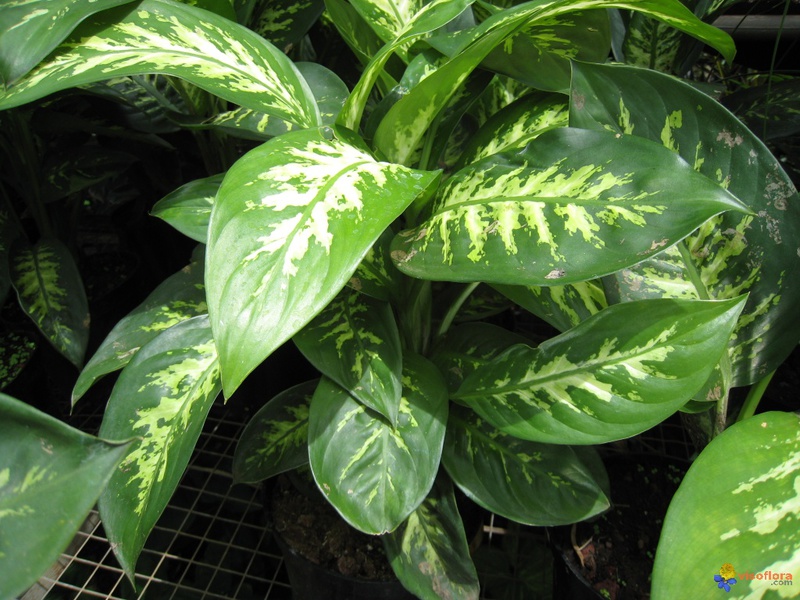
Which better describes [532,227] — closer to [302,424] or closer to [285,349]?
[302,424]

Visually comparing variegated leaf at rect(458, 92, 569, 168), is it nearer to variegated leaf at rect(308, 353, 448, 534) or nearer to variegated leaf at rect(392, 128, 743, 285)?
variegated leaf at rect(392, 128, 743, 285)

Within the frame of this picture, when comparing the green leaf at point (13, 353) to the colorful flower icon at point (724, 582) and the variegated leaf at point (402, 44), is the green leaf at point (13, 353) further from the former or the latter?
the colorful flower icon at point (724, 582)

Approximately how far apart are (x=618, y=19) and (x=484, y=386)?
0.64 m

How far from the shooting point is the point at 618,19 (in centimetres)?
91

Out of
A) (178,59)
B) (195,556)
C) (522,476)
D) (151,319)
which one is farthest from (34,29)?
(195,556)

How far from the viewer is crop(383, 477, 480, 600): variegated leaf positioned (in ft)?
2.04

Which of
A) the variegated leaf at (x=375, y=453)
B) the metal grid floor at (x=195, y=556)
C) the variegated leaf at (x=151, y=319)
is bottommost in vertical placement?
A: the metal grid floor at (x=195, y=556)

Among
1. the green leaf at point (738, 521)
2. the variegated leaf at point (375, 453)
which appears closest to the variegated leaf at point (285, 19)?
the variegated leaf at point (375, 453)

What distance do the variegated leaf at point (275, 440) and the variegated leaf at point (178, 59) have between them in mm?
329

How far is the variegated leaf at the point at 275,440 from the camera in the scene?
69 cm

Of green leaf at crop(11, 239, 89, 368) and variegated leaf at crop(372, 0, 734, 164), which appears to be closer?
variegated leaf at crop(372, 0, 734, 164)

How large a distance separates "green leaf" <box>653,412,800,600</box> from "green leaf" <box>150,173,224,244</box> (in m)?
0.48

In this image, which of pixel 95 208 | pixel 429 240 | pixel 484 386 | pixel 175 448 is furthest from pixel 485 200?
pixel 95 208

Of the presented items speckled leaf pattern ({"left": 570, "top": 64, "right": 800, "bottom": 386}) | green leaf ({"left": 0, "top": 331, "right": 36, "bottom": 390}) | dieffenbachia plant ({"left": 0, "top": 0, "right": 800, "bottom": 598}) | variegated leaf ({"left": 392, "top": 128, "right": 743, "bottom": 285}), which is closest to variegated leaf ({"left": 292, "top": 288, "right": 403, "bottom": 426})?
dieffenbachia plant ({"left": 0, "top": 0, "right": 800, "bottom": 598})
